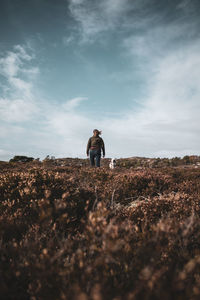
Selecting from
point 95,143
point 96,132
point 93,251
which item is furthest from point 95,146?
point 93,251

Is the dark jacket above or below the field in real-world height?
above

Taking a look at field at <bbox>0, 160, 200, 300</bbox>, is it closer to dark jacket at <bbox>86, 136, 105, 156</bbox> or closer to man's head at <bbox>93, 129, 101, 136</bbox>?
dark jacket at <bbox>86, 136, 105, 156</bbox>

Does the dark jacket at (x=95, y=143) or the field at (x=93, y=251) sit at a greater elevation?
the dark jacket at (x=95, y=143)

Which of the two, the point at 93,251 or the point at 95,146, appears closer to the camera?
the point at 93,251

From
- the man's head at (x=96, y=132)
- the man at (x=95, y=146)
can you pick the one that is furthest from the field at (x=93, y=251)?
the man's head at (x=96, y=132)

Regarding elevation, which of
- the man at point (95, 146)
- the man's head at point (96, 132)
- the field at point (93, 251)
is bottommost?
the field at point (93, 251)

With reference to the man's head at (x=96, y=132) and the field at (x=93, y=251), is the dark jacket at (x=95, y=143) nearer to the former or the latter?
the man's head at (x=96, y=132)

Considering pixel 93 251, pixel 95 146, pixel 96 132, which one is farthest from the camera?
pixel 96 132

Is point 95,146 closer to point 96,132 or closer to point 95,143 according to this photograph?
point 95,143

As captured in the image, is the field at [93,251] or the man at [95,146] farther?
the man at [95,146]

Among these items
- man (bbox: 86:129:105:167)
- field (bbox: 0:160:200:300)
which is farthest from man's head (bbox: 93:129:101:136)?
field (bbox: 0:160:200:300)

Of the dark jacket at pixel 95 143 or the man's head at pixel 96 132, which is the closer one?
the dark jacket at pixel 95 143

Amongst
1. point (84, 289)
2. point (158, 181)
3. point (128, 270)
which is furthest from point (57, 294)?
point (158, 181)

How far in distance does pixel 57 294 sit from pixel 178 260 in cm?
141
